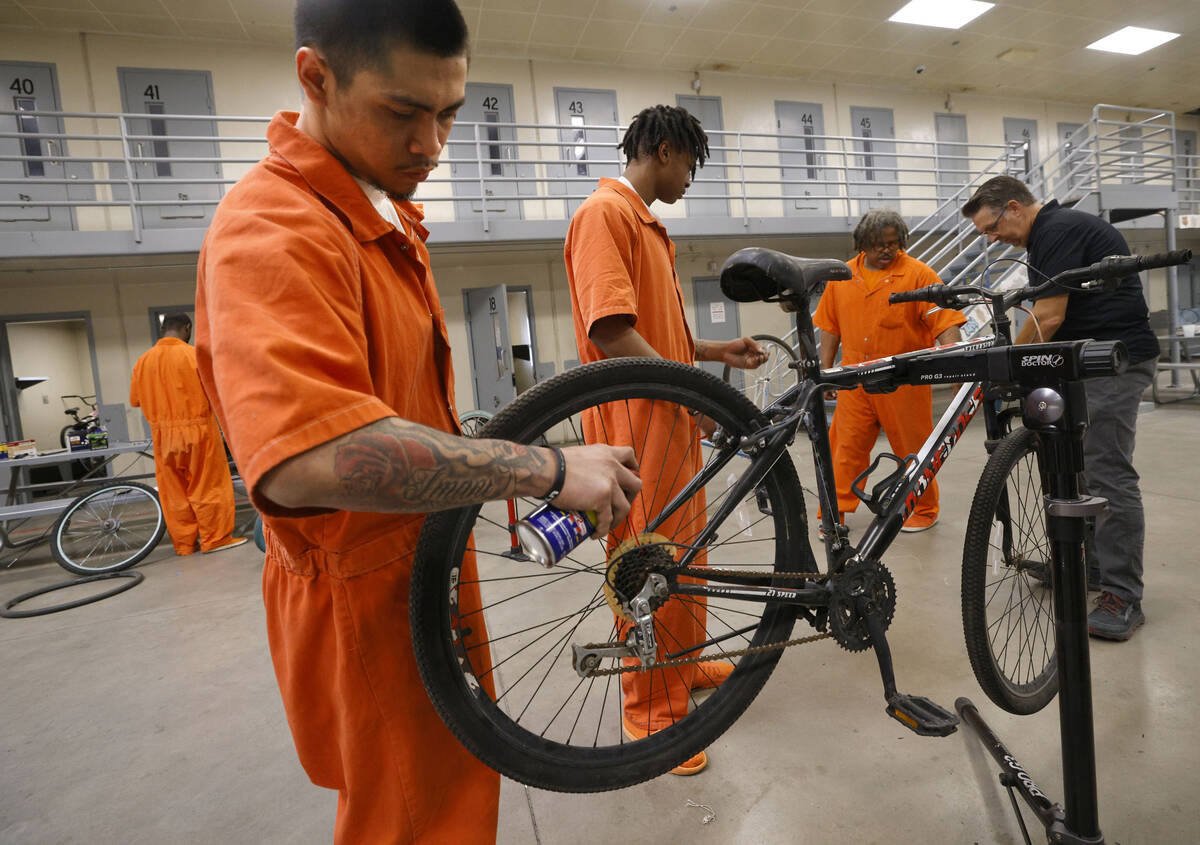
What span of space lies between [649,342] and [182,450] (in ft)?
12.4

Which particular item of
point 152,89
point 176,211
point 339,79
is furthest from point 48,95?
point 339,79

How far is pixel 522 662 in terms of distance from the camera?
2.25 m

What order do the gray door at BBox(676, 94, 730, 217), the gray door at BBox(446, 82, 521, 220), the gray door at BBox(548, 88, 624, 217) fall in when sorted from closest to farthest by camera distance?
the gray door at BBox(446, 82, 521, 220), the gray door at BBox(548, 88, 624, 217), the gray door at BBox(676, 94, 730, 217)

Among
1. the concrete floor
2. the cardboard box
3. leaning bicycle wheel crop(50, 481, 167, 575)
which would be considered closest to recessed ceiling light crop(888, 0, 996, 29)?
the concrete floor

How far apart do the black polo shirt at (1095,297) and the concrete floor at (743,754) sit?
3.20 feet

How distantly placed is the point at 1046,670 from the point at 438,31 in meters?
1.98

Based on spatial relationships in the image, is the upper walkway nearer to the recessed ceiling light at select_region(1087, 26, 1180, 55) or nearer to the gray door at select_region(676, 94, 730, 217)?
the gray door at select_region(676, 94, 730, 217)

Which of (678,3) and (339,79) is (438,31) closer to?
(339,79)

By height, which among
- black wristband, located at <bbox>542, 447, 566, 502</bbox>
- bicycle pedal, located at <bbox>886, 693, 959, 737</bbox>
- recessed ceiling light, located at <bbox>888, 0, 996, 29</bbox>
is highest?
recessed ceiling light, located at <bbox>888, 0, 996, 29</bbox>

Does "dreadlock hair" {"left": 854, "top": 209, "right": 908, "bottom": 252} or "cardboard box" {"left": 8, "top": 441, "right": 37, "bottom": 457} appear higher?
"dreadlock hair" {"left": 854, "top": 209, "right": 908, "bottom": 252}

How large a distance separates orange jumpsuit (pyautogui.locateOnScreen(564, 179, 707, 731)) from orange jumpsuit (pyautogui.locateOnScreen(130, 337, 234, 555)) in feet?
11.6

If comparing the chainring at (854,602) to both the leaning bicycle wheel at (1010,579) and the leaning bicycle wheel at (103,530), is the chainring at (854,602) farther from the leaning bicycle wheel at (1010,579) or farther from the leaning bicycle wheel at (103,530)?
the leaning bicycle wheel at (103,530)

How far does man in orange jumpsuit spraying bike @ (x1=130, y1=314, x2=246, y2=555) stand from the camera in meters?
3.97

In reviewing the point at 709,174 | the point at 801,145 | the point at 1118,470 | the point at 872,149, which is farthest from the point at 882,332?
the point at 872,149
